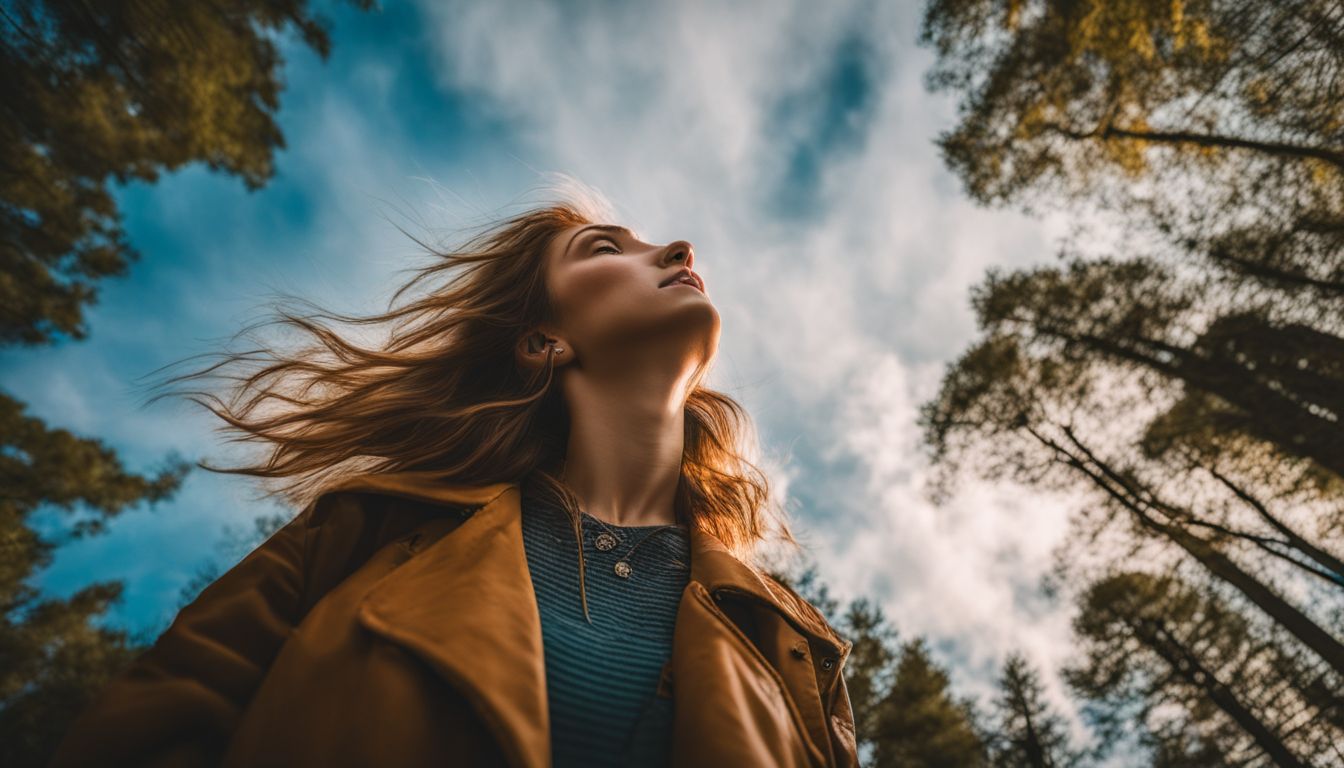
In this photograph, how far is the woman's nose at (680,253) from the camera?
220 cm

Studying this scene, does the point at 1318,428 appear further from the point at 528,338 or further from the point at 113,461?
the point at 113,461

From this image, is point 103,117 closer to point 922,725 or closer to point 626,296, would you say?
point 626,296

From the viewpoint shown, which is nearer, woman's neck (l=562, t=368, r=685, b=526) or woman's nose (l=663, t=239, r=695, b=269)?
woman's neck (l=562, t=368, r=685, b=526)

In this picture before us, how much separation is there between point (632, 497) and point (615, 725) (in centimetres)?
83

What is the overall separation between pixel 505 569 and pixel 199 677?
0.59m

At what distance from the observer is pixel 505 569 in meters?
1.31

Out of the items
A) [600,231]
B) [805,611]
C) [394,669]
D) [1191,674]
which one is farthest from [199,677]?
[1191,674]

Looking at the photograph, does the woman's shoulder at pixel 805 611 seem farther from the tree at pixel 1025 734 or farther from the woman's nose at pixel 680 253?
the tree at pixel 1025 734

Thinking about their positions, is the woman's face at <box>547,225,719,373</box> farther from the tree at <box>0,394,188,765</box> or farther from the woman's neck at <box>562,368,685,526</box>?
the tree at <box>0,394,188,765</box>

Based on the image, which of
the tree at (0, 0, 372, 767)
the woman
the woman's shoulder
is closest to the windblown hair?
the woman

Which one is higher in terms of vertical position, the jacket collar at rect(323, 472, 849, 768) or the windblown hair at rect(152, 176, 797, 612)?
the windblown hair at rect(152, 176, 797, 612)

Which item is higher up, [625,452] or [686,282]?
[686,282]

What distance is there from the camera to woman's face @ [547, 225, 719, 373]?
1938 millimetres

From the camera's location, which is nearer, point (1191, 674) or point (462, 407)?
point (462, 407)
